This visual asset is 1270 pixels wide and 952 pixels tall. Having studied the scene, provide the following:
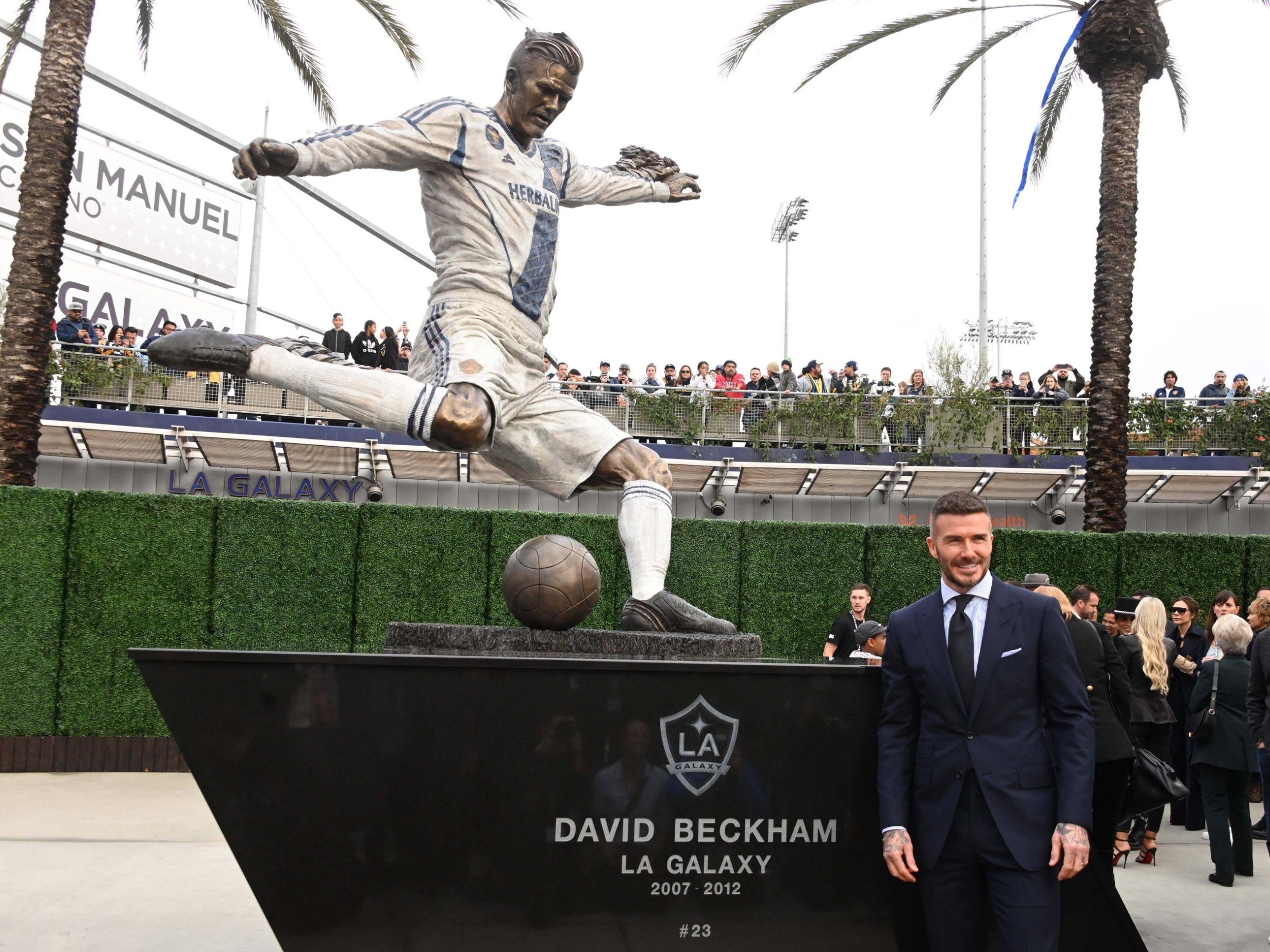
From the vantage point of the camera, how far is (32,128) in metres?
11.5

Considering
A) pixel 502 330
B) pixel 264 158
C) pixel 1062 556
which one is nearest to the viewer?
pixel 264 158

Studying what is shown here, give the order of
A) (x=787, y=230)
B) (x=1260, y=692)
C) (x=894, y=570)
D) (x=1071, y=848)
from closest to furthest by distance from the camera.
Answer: (x=1071, y=848) → (x=1260, y=692) → (x=894, y=570) → (x=787, y=230)

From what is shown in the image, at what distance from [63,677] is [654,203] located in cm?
825

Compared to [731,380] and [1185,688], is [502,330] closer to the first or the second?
[1185,688]

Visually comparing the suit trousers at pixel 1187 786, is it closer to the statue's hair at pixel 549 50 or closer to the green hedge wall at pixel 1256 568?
the green hedge wall at pixel 1256 568

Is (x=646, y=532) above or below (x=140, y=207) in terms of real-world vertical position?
below

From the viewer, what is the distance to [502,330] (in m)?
4.62

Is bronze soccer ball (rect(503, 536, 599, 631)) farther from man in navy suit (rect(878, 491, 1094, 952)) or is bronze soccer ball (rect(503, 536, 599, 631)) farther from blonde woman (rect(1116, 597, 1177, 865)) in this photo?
blonde woman (rect(1116, 597, 1177, 865))

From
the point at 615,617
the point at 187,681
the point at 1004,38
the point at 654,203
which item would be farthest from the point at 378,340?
the point at 187,681

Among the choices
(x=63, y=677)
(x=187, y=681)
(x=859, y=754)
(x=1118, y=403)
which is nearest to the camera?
(x=187, y=681)

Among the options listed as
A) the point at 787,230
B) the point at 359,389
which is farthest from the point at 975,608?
the point at 787,230

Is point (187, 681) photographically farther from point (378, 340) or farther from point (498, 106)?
point (378, 340)

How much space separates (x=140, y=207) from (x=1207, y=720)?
2155cm

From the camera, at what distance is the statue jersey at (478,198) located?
450 cm
